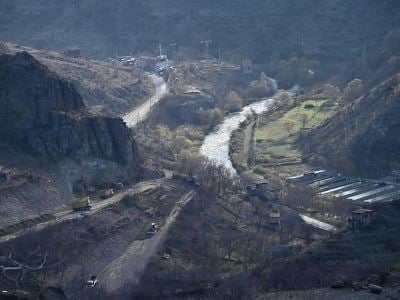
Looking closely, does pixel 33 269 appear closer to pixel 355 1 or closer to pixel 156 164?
pixel 156 164

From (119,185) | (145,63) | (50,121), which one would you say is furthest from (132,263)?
(145,63)

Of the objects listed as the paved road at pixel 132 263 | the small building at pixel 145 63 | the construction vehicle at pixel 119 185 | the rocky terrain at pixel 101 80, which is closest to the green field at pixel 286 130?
the rocky terrain at pixel 101 80

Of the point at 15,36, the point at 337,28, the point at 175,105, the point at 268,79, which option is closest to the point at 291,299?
the point at 175,105

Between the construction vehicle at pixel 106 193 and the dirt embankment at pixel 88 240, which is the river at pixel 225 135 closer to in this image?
the construction vehicle at pixel 106 193

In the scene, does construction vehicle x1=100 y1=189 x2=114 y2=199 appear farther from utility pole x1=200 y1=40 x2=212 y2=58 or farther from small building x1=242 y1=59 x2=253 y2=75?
utility pole x1=200 y1=40 x2=212 y2=58

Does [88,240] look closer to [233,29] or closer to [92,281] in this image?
[92,281]

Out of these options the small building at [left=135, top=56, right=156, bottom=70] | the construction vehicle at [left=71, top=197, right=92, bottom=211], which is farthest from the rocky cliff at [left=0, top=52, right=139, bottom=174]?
the small building at [left=135, top=56, right=156, bottom=70]
